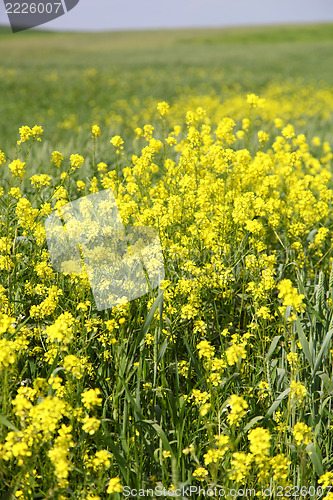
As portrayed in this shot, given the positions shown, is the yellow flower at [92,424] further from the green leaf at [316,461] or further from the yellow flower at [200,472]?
the green leaf at [316,461]

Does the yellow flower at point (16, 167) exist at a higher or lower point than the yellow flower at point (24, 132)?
lower

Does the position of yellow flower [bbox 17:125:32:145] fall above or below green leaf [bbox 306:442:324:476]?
above

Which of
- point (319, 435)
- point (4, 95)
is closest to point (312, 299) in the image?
point (319, 435)

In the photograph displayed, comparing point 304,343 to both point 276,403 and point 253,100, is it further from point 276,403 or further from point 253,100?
point 253,100

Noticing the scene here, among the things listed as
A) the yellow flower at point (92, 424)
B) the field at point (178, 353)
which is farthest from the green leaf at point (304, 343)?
the yellow flower at point (92, 424)

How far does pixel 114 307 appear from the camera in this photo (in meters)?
2.43

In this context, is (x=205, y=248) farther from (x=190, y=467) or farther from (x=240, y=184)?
(x=190, y=467)

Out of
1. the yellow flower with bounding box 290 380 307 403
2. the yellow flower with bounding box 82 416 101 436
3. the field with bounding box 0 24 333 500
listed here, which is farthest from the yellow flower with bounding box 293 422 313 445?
the yellow flower with bounding box 82 416 101 436

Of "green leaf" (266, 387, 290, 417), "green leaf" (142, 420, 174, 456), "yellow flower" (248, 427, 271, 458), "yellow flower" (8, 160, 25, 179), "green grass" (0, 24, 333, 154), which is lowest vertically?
"green leaf" (266, 387, 290, 417)

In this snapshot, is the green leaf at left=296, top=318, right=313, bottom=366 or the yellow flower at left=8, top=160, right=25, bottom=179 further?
the yellow flower at left=8, top=160, right=25, bottom=179

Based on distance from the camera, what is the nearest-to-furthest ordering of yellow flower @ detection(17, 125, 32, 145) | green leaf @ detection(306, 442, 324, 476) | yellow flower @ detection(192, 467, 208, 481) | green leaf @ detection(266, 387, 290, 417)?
yellow flower @ detection(192, 467, 208, 481) → green leaf @ detection(306, 442, 324, 476) → green leaf @ detection(266, 387, 290, 417) → yellow flower @ detection(17, 125, 32, 145)

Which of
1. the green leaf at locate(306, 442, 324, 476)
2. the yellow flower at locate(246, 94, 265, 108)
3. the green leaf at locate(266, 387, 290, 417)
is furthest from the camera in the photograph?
the yellow flower at locate(246, 94, 265, 108)

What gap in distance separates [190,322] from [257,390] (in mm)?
523

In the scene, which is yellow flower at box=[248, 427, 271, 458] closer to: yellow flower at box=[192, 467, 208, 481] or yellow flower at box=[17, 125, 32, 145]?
yellow flower at box=[192, 467, 208, 481]
